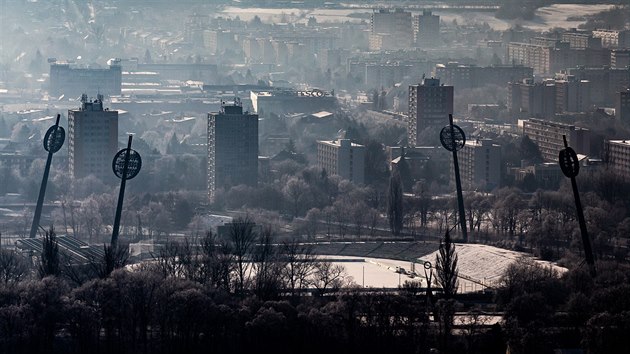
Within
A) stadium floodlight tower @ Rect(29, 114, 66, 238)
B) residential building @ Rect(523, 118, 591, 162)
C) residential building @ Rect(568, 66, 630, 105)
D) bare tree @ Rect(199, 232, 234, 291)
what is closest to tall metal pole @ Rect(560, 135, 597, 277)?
bare tree @ Rect(199, 232, 234, 291)

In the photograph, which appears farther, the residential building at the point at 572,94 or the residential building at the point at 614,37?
the residential building at the point at 614,37

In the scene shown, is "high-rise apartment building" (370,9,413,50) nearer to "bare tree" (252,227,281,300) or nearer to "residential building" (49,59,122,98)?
"residential building" (49,59,122,98)

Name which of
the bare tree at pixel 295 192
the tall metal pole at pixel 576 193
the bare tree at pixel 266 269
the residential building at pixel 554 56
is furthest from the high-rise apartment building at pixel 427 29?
the tall metal pole at pixel 576 193

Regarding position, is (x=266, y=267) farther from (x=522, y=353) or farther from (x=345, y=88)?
(x=345, y=88)

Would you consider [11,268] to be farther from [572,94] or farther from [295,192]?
[572,94]

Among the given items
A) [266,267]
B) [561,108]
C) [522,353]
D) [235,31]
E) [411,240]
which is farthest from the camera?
[235,31]

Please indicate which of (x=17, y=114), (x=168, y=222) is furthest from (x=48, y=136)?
(x=17, y=114)

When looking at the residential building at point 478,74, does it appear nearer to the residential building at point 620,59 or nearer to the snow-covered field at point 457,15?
the residential building at point 620,59
